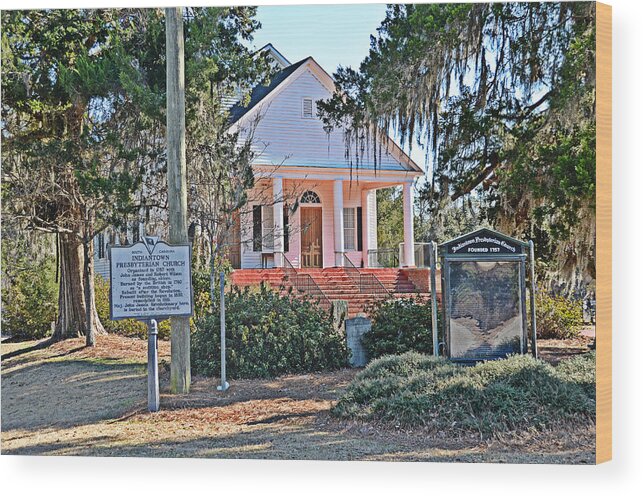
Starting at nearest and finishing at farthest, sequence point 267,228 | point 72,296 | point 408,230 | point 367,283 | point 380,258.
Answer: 1. point 367,283
2. point 72,296
3. point 267,228
4. point 408,230
5. point 380,258

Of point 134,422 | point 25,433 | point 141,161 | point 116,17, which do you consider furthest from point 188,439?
point 116,17

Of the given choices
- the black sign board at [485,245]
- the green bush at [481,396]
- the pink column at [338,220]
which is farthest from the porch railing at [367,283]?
the green bush at [481,396]

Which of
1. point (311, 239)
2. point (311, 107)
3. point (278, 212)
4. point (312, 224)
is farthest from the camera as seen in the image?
point (312, 224)

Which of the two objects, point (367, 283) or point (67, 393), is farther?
point (367, 283)

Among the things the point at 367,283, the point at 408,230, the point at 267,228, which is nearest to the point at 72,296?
the point at 267,228

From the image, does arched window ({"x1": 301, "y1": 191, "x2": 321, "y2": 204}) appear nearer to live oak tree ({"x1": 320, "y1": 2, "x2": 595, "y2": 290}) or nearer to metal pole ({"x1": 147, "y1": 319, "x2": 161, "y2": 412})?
live oak tree ({"x1": 320, "y1": 2, "x2": 595, "y2": 290})

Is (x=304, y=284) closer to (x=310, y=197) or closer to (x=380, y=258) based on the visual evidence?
(x=310, y=197)

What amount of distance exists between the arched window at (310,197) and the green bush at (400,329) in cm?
558

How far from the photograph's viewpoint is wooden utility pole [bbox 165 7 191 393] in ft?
37.1

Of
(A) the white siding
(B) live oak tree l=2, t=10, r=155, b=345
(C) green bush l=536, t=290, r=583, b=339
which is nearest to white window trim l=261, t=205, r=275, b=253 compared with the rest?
(A) the white siding

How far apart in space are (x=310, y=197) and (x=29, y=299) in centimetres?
637

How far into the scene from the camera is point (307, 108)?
50.7 ft

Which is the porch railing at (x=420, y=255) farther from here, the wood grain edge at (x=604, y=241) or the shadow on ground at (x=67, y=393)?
the shadow on ground at (x=67, y=393)

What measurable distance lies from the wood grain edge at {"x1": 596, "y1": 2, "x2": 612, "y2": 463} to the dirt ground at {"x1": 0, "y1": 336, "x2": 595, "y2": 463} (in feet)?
0.95
